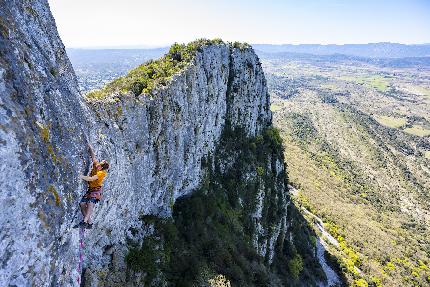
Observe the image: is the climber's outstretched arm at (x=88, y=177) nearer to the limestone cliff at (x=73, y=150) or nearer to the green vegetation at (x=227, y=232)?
the limestone cliff at (x=73, y=150)

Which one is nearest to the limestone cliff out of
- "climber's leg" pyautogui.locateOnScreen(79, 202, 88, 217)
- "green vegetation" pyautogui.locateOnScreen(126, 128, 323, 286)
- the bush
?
"climber's leg" pyautogui.locateOnScreen(79, 202, 88, 217)

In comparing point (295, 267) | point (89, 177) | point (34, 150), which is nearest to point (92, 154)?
point (89, 177)

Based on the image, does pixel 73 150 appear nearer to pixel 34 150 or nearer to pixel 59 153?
pixel 59 153

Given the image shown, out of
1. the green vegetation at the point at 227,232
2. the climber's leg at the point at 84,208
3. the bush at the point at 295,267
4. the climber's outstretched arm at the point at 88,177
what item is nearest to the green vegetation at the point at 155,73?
the climber's outstretched arm at the point at 88,177

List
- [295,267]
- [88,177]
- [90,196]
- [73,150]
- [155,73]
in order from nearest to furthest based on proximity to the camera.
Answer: [73,150], [88,177], [90,196], [155,73], [295,267]

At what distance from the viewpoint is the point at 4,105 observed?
11.2m

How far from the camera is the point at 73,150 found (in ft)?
49.1

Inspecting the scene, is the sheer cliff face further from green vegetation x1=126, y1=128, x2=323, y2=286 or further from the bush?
the bush

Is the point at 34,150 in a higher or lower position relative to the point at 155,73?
lower

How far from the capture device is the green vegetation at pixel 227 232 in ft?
92.3

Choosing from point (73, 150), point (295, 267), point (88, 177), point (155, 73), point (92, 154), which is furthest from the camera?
point (295, 267)

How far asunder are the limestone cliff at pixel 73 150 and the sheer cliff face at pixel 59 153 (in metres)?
0.04

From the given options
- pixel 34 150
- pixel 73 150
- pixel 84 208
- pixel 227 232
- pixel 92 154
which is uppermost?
pixel 34 150

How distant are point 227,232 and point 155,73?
19412 millimetres
